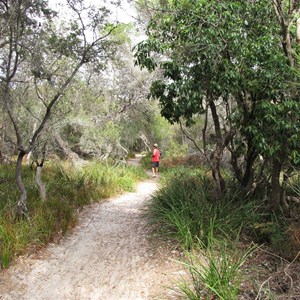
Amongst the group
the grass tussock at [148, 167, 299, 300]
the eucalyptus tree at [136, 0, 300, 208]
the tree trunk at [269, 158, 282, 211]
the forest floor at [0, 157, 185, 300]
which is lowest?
the forest floor at [0, 157, 185, 300]

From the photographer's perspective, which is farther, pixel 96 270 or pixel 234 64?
pixel 234 64

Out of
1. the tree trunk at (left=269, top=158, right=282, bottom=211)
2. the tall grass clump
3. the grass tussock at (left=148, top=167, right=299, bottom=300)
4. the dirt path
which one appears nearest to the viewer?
the grass tussock at (left=148, top=167, right=299, bottom=300)

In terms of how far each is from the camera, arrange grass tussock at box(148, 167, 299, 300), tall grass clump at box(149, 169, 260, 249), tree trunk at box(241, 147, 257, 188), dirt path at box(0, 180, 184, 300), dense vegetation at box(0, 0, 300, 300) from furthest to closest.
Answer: tree trunk at box(241, 147, 257, 188), tall grass clump at box(149, 169, 260, 249), dense vegetation at box(0, 0, 300, 300), dirt path at box(0, 180, 184, 300), grass tussock at box(148, 167, 299, 300)

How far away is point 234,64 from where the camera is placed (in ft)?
16.7

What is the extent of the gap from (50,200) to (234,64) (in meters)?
5.06

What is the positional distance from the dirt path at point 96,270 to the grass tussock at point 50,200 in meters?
0.28

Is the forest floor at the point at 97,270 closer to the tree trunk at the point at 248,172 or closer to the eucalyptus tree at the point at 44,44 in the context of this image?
the eucalyptus tree at the point at 44,44

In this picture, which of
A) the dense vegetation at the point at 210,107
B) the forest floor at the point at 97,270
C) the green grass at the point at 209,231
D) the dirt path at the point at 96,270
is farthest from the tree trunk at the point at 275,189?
the dirt path at the point at 96,270

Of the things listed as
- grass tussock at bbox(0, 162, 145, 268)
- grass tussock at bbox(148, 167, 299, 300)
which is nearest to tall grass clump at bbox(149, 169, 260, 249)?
grass tussock at bbox(148, 167, 299, 300)

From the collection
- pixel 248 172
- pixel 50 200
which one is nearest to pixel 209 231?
pixel 248 172

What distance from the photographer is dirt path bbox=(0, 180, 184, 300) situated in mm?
3754

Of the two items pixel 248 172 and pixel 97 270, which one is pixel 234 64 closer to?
pixel 248 172

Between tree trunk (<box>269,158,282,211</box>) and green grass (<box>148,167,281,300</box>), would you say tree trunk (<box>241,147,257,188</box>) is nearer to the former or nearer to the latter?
green grass (<box>148,167,281,300</box>)

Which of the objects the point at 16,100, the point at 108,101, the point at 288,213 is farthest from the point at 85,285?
the point at 108,101
